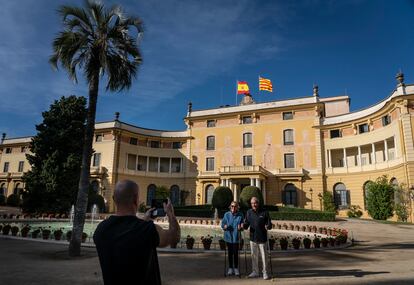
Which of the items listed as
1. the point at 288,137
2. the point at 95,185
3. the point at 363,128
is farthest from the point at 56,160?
the point at 363,128

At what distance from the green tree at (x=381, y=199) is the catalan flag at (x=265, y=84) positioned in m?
18.9

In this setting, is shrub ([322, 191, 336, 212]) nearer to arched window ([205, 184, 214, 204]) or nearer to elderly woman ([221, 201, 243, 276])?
arched window ([205, 184, 214, 204])

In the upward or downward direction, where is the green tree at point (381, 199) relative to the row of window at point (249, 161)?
downward

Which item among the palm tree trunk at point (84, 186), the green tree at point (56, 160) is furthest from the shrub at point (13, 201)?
the palm tree trunk at point (84, 186)

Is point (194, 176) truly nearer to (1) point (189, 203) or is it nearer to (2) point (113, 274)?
(1) point (189, 203)

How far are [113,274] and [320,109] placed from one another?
42.0 m

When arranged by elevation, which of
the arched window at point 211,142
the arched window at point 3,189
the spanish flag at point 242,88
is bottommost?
the arched window at point 3,189

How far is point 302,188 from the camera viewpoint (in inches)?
1551

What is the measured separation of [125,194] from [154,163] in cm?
4682

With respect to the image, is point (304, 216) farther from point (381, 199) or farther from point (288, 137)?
point (288, 137)

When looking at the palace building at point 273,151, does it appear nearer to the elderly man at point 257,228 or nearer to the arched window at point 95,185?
the arched window at point 95,185

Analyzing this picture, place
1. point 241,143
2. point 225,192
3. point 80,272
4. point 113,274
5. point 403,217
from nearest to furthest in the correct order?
point 113,274 < point 80,272 < point 403,217 < point 225,192 < point 241,143

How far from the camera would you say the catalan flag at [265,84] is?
1752 inches

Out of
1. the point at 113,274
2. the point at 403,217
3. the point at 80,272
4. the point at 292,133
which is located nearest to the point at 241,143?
the point at 292,133
